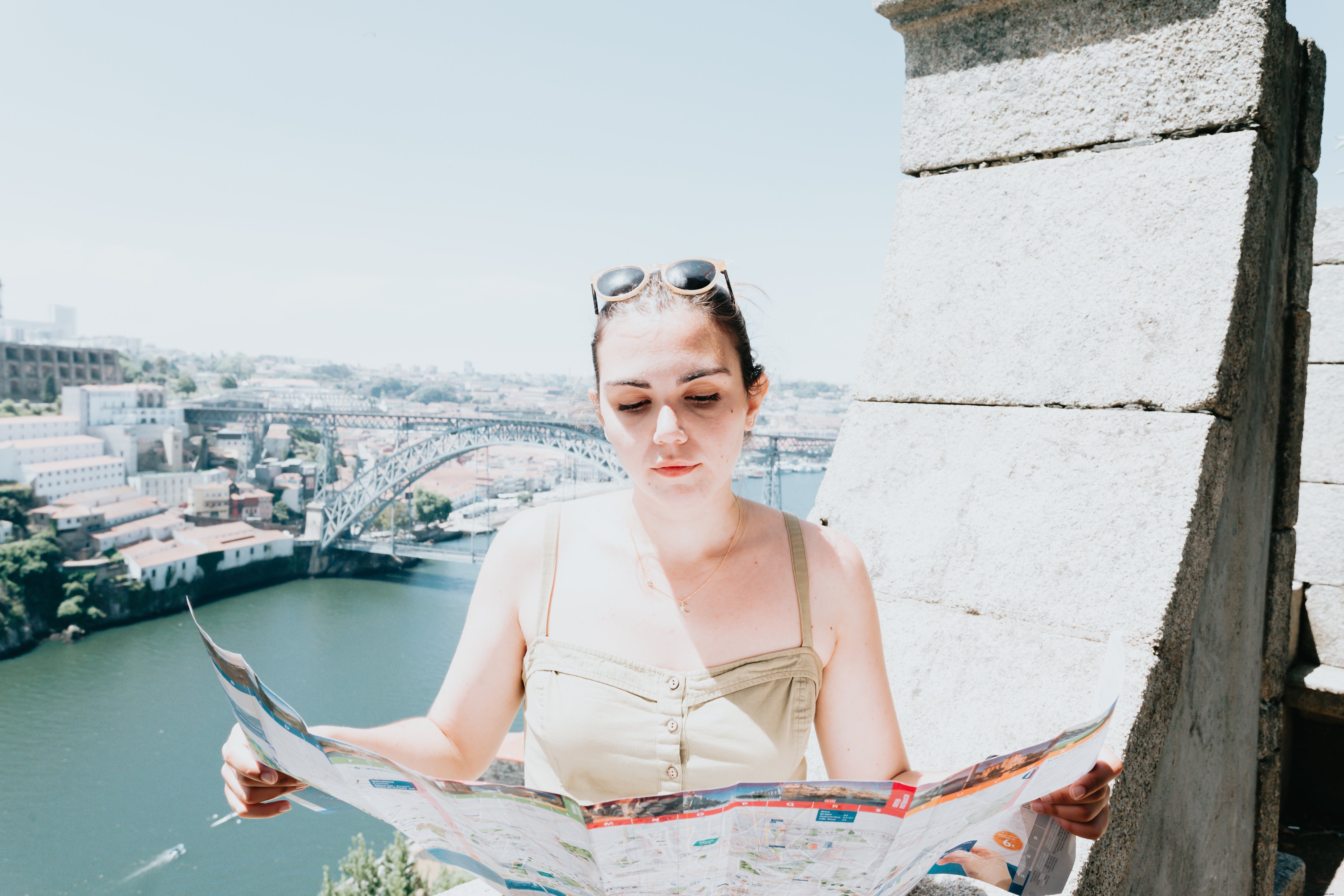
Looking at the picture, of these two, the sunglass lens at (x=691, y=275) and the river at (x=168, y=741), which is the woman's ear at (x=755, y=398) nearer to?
the sunglass lens at (x=691, y=275)

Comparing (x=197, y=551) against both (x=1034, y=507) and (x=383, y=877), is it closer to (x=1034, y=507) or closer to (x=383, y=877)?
(x=383, y=877)

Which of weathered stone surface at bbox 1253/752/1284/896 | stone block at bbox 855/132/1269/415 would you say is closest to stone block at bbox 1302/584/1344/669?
weathered stone surface at bbox 1253/752/1284/896

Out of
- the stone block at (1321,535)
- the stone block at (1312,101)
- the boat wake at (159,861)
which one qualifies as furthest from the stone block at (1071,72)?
the boat wake at (159,861)

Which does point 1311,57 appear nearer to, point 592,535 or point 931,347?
point 931,347

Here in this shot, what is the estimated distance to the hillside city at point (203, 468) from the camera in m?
31.1

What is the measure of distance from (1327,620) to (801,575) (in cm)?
210

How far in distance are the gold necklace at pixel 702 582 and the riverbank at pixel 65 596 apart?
3074 centimetres

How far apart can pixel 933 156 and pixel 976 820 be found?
3.87ft

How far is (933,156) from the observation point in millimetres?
1482

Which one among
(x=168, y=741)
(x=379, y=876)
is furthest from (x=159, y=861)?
(x=379, y=876)

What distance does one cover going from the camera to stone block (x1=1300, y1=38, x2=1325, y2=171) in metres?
1.37

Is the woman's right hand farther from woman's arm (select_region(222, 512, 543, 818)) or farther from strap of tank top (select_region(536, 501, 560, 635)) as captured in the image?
strap of tank top (select_region(536, 501, 560, 635))

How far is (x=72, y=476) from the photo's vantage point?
112 feet

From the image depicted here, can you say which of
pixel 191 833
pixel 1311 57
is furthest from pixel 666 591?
pixel 191 833
